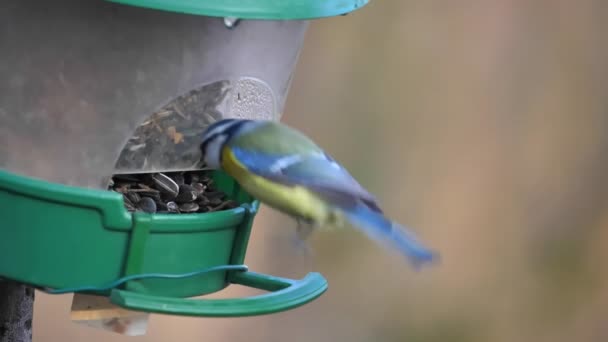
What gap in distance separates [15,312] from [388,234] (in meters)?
0.86

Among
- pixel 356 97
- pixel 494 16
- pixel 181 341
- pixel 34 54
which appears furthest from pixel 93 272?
pixel 494 16

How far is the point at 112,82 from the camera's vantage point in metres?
2.48

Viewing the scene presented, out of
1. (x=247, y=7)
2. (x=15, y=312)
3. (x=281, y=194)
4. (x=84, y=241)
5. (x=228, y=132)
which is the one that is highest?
(x=247, y=7)

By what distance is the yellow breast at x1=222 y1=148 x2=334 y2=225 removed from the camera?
2.61 m

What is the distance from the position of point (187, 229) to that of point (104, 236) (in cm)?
18

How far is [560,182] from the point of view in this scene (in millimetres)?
5418

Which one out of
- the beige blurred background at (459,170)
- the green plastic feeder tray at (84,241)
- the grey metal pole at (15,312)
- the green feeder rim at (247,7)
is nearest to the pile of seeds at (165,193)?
the green plastic feeder tray at (84,241)

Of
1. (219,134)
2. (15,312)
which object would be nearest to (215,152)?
(219,134)

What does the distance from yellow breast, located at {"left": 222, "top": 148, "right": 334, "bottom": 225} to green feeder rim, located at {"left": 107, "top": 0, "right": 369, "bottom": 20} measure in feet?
1.20

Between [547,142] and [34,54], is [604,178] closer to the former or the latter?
[547,142]

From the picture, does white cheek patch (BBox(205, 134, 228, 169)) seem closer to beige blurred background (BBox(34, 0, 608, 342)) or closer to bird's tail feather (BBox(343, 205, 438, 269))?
bird's tail feather (BBox(343, 205, 438, 269))

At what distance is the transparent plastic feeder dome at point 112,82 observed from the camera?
243 cm

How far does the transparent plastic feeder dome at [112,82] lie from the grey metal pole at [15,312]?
0.36m

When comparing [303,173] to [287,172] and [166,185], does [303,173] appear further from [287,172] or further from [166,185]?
[166,185]
